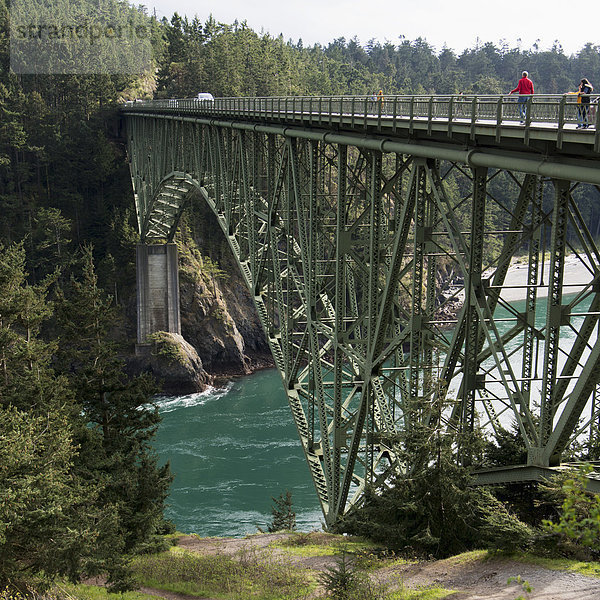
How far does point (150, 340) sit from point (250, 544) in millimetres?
39535

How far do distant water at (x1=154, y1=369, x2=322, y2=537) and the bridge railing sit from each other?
63.7ft

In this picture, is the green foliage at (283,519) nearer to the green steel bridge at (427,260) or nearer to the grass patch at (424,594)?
the green steel bridge at (427,260)

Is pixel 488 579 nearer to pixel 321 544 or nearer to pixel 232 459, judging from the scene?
pixel 321 544

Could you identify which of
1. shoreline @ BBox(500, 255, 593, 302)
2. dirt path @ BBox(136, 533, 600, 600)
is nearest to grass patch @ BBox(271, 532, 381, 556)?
dirt path @ BBox(136, 533, 600, 600)

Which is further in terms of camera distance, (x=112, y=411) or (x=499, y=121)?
(x=112, y=411)

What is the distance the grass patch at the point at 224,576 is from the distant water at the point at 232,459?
12367 mm

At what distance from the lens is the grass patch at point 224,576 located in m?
17.3

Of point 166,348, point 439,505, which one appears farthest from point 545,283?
point 439,505

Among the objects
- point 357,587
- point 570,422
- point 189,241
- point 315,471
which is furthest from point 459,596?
point 189,241

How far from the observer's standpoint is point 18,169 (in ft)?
247

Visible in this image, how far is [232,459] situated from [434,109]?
32.3 meters

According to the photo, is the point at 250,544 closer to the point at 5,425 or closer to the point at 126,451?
the point at 126,451

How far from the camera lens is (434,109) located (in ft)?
50.8

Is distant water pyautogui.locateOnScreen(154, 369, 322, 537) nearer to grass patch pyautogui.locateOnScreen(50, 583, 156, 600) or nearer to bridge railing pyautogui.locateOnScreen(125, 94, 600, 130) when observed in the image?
grass patch pyautogui.locateOnScreen(50, 583, 156, 600)
